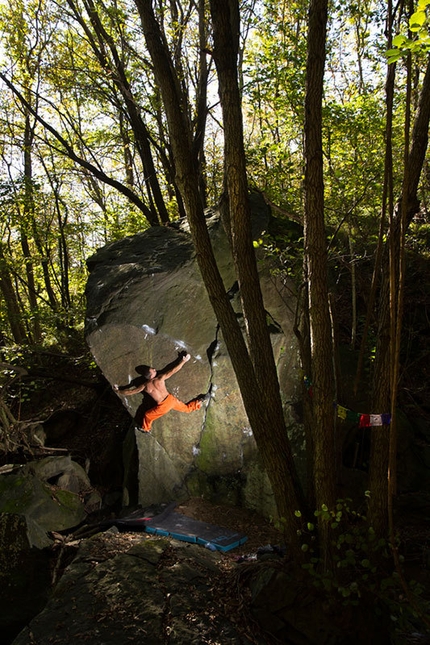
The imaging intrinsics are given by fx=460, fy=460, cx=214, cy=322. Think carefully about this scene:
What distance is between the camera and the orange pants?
631 cm

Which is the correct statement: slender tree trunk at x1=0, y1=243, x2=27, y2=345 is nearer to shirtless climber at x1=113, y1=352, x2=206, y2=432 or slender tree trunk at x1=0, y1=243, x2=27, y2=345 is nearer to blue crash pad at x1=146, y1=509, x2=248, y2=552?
shirtless climber at x1=113, y1=352, x2=206, y2=432

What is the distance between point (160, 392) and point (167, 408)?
0.25 metres

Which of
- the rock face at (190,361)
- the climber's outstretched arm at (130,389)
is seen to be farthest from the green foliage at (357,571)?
the climber's outstretched arm at (130,389)

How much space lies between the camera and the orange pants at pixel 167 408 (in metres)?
6.31

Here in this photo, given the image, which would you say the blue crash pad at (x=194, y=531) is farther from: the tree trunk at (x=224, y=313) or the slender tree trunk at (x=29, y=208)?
the slender tree trunk at (x=29, y=208)

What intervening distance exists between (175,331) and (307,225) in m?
3.45

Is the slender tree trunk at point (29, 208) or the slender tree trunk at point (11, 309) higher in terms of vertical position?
the slender tree trunk at point (29, 208)

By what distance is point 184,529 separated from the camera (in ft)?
17.4

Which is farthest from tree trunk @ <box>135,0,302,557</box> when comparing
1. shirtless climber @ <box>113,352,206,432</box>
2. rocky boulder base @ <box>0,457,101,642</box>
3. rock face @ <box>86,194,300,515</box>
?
rocky boulder base @ <box>0,457,101,642</box>

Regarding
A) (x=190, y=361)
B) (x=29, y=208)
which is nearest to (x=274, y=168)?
(x=190, y=361)

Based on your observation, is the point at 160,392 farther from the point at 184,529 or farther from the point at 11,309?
the point at 11,309

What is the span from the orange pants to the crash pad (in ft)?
4.03

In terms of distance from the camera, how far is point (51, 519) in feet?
20.5

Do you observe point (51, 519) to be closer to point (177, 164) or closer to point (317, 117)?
point (177, 164)
